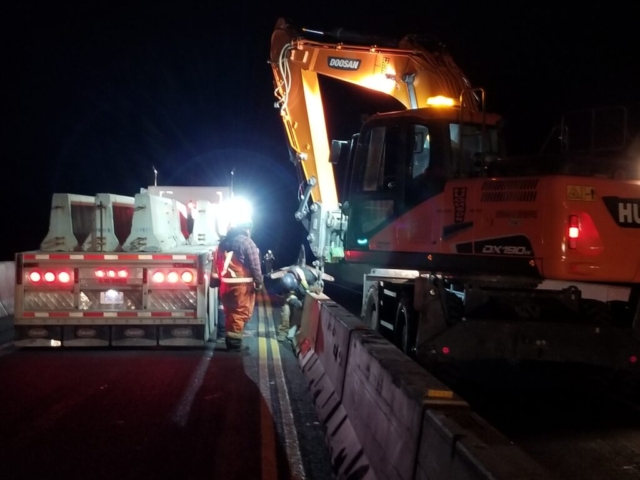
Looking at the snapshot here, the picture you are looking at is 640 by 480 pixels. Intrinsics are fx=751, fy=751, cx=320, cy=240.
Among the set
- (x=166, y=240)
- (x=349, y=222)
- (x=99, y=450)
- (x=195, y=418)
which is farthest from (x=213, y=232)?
(x=99, y=450)

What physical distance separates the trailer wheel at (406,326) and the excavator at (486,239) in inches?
0.7

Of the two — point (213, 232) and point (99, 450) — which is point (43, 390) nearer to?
point (99, 450)

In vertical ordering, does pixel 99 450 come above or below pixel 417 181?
below

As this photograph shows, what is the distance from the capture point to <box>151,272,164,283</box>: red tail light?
10.8 metres

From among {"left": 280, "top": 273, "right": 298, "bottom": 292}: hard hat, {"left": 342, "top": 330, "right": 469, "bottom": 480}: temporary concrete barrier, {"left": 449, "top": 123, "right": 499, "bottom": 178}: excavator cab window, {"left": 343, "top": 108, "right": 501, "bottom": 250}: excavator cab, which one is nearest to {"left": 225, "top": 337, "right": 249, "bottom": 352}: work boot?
{"left": 280, "top": 273, "right": 298, "bottom": 292}: hard hat

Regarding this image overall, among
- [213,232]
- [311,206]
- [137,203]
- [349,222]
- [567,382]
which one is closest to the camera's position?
[567,382]

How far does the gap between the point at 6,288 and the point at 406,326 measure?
8.88 m

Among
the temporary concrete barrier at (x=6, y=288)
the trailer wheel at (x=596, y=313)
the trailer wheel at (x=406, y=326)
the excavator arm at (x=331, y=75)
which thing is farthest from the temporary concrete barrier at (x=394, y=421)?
the temporary concrete barrier at (x=6, y=288)

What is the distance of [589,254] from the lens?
24.6 feet

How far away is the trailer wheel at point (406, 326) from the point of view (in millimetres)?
8812

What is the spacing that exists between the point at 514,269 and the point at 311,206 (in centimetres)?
657

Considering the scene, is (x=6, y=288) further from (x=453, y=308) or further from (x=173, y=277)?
(x=453, y=308)

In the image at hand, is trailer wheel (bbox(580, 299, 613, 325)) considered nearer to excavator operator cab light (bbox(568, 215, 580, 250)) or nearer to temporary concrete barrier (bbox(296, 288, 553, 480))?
excavator operator cab light (bbox(568, 215, 580, 250))

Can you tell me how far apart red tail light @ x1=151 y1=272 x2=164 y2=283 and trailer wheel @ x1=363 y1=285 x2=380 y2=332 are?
9.94 ft
